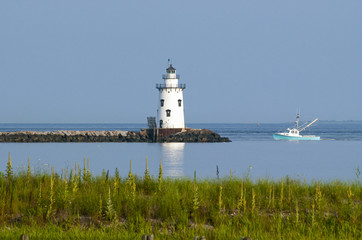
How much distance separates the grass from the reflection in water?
94.6 ft

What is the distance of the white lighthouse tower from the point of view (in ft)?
262

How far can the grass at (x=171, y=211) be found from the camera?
12.8 metres

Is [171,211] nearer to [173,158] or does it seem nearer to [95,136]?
[173,158]

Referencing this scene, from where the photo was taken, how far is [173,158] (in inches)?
2584

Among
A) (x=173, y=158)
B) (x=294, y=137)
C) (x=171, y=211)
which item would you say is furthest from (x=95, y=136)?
(x=171, y=211)

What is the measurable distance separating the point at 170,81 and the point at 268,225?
6727 centimetres

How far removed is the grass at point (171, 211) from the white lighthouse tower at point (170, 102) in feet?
210

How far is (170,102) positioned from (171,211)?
66218 mm

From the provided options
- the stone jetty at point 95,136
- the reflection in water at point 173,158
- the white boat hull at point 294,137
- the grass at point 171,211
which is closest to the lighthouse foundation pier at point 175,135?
the stone jetty at point 95,136

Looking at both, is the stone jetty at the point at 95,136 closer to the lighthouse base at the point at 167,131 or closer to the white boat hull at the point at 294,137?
the lighthouse base at the point at 167,131

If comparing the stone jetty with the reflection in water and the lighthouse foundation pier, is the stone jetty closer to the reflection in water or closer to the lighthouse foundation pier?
the lighthouse foundation pier

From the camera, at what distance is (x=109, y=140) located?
320 feet

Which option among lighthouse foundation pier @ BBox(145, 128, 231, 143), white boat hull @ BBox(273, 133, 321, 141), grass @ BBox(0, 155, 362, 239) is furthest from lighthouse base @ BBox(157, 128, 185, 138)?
grass @ BBox(0, 155, 362, 239)

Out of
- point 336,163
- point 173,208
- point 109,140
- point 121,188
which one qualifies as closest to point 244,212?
point 173,208
